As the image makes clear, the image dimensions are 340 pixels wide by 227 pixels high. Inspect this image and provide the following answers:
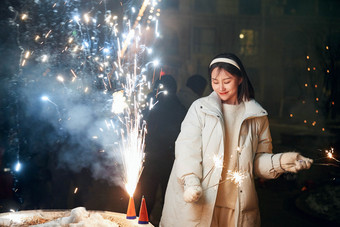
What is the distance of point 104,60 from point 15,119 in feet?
4.73

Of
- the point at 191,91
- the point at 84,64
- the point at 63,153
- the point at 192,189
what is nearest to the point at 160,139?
the point at 191,91

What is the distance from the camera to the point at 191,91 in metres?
6.20

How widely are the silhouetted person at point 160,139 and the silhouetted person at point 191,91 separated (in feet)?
1.46

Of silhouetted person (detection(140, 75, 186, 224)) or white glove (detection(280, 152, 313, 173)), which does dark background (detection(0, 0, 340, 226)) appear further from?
silhouetted person (detection(140, 75, 186, 224))

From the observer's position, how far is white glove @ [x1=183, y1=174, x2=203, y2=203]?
299 centimetres

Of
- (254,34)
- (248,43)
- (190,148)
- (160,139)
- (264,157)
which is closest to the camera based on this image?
(190,148)

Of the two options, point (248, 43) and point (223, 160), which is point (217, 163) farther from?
point (248, 43)

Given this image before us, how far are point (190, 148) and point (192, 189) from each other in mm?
393

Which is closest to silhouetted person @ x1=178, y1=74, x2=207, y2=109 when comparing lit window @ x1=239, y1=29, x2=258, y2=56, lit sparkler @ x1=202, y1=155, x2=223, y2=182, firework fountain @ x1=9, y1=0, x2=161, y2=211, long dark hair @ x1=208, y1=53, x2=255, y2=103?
firework fountain @ x1=9, y1=0, x2=161, y2=211

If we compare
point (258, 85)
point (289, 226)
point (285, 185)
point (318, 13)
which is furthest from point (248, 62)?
point (289, 226)

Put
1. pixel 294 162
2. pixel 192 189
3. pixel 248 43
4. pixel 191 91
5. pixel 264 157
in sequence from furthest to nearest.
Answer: pixel 248 43
pixel 191 91
pixel 264 157
pixel 294 162
pixel 192 189

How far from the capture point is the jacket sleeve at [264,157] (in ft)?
11.0

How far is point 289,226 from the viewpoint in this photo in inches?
253

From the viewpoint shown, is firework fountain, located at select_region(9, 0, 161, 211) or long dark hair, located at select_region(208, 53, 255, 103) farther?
firework fountain, located at select_region(9, 0, 161, 211)
